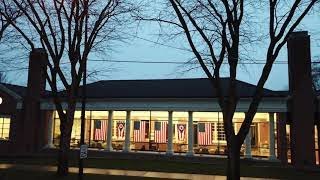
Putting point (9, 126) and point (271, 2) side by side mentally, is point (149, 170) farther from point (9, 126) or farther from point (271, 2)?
point (9, 126)

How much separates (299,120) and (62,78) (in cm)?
1660

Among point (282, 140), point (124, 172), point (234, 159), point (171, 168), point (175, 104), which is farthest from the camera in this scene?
point (175, 104)

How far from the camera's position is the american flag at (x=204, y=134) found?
3494 centimetres

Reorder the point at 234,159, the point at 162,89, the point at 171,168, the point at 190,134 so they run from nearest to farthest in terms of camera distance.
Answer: the point at 234,159 → the point at 171,168 → the point at 190,134 → the point at 162,89

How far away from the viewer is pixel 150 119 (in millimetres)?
36469

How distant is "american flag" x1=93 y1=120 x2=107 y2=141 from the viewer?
124 ft

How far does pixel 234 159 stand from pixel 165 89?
811 inches

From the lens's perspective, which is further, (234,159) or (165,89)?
(165,89)

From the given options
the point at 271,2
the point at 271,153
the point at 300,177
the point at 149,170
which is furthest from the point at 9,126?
the point at 271,2

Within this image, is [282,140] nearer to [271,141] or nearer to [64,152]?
[271,141]

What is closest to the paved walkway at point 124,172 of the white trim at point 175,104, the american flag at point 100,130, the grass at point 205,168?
the grass at point 205,168

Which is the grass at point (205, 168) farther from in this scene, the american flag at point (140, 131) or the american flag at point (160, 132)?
the american flag at point (140, 131)

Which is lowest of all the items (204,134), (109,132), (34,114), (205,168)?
(205,168)

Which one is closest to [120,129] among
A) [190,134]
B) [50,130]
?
[190,134]
